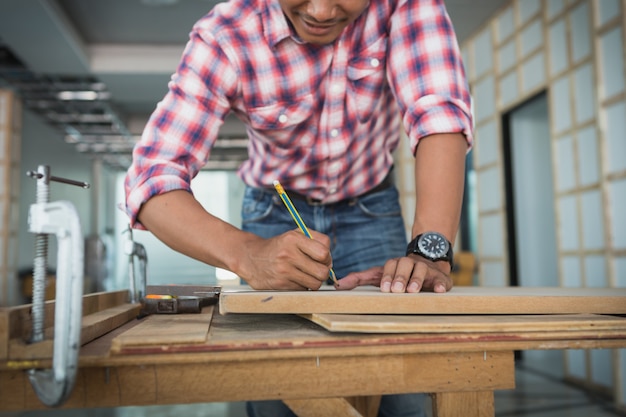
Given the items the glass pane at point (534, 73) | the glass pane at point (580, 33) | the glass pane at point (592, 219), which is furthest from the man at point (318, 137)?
the glass pane at point (534, 73)

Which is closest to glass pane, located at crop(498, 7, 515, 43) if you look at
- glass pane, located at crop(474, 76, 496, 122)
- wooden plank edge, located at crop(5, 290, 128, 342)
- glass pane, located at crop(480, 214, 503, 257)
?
glass pane, located at crop(474, 76, 496, 122)

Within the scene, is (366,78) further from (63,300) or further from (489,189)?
(489,189)

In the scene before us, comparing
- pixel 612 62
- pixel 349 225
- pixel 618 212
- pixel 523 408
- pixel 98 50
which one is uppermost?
pixel 98 50

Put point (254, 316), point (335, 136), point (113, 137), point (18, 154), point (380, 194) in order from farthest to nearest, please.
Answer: point (113, 137)
point (18, 154)
point (380, 194)
point (335, 136)
point (254, 316)

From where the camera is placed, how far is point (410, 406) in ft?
4.01

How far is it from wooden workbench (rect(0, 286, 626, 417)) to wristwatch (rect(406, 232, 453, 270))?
0.35m

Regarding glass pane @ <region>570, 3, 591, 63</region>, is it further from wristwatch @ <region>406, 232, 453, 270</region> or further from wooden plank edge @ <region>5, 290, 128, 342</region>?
wooden plank edge @ <region>5, 290, 128, 342</region>

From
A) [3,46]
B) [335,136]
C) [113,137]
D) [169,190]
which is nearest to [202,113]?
[169,190]

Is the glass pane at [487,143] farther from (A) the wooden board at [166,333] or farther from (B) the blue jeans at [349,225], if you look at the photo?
(A) the wooden board at [166,333]

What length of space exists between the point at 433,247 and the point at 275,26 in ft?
1.82

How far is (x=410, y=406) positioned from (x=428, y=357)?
67 cm

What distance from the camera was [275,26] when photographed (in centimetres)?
119

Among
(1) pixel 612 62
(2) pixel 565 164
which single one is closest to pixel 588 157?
(2) pixel 565 164

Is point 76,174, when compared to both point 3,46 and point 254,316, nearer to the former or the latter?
point 3,46
